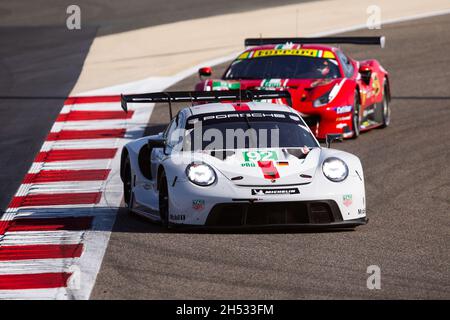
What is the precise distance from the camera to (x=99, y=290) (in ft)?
28.2

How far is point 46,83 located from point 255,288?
13.6m

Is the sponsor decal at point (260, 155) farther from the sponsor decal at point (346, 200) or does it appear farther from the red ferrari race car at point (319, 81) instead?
the red ferrari race car at point (319, 81)

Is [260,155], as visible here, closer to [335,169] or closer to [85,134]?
[335,169]

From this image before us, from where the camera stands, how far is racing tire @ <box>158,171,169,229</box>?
35.8 ft

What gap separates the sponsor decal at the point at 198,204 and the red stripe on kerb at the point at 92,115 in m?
8.02

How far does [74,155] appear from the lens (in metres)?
15.7

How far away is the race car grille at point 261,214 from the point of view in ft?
34.6

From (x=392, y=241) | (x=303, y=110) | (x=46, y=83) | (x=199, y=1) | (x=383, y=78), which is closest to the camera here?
(x=392, y=241)

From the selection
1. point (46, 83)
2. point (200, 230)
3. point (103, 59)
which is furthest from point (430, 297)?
point (103, 59)

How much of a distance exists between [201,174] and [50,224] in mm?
1784

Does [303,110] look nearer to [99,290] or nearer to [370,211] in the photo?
[370,211]

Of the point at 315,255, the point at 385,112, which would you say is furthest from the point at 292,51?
the point at 315,255

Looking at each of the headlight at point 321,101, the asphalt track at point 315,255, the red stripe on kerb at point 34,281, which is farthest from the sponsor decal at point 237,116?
the headlight at point 321,101

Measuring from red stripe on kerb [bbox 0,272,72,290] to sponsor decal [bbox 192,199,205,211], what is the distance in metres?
1.56
